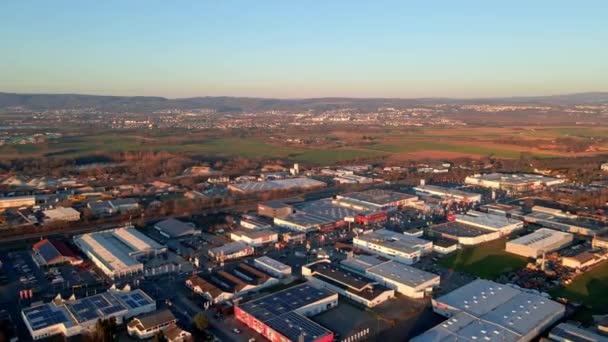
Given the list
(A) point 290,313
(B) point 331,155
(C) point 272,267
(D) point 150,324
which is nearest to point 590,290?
(A) point 290,313

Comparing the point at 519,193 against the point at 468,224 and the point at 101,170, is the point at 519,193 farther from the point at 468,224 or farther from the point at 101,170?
the point at 101,170

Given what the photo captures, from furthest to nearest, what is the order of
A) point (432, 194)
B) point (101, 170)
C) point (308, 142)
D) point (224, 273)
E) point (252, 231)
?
point (308, 142)
point (101, 170)
point (432, 194)
point (252, 231)
point (224, 273)

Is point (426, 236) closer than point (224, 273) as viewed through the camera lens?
No

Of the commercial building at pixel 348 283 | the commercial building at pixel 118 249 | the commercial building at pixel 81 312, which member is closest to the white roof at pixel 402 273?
the commercial building at pixel 348 283

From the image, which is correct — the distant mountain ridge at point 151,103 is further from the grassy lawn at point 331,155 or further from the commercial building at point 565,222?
the commercial building at point 565,222

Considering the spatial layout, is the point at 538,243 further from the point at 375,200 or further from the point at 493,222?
the point at 375,200

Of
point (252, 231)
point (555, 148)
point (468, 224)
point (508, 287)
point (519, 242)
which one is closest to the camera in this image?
point (508, 287)

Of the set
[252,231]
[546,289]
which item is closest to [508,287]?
[546,289]
